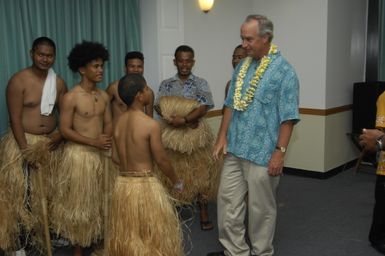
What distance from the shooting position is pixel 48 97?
10.0 ft

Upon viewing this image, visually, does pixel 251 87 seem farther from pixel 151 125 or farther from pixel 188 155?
pixel 188 155

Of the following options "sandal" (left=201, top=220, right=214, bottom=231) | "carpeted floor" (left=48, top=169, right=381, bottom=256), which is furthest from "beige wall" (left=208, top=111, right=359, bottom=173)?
"sandal" (left=201, top=220, right=214, bottom=231)

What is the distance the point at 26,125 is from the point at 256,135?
1.54 m

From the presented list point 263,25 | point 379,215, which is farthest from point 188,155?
point 379,215

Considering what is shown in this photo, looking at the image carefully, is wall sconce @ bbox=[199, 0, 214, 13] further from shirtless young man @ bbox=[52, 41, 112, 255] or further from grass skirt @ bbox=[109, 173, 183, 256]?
grass skirt @ bbox=[109, 173, 183, 256]

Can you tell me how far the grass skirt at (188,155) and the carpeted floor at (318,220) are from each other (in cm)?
32

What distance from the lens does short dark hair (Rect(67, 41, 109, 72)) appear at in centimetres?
298

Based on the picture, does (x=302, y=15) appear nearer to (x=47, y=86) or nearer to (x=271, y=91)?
(x=271, y=91)

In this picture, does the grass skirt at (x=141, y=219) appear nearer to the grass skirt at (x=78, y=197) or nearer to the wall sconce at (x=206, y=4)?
the grass skirt at (x=78, y=197)

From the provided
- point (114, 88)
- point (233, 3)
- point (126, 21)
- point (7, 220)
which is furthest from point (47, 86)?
point (233, 3)

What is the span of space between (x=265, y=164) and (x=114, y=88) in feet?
4.51

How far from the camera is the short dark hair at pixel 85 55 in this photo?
9.76 ft

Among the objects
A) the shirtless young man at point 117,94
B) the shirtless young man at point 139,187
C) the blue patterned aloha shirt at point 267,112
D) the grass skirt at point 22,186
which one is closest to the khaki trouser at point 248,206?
the blue patterned aloha shirt at point 267,112

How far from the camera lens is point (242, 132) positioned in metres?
2.79
